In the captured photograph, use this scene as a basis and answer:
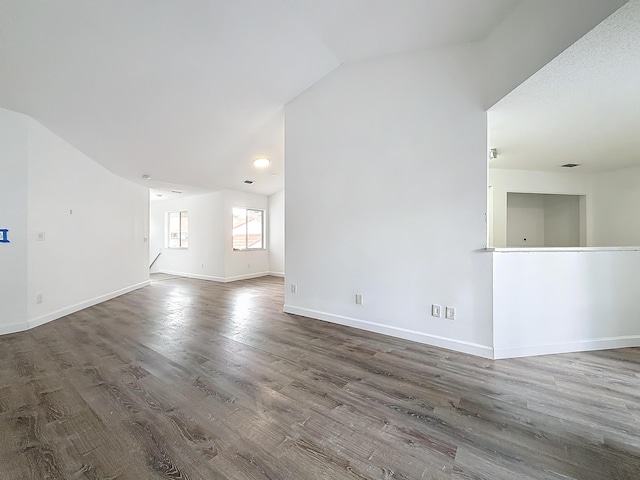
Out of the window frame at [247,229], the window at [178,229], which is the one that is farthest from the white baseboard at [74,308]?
the window frame at [247,229]

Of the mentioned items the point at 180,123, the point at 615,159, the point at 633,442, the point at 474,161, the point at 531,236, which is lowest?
the point at 633,442

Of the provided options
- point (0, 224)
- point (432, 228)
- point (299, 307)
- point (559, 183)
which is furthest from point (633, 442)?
point (0, 224)

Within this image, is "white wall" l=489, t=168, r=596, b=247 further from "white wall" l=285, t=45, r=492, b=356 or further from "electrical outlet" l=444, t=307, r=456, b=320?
"electrical outlet" l=444, t=307, r=456, b=320

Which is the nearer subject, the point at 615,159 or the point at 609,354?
the point at 609,354

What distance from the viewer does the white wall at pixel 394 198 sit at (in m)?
2.67

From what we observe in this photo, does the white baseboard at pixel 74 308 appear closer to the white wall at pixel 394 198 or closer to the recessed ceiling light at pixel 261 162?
the white wall at pixel 394 198

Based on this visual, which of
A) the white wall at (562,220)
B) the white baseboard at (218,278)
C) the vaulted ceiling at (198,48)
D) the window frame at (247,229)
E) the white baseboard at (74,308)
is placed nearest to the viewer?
the vaulted ceiling at (198,48)

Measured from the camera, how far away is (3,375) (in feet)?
7.35

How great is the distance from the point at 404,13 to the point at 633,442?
359 centimetres

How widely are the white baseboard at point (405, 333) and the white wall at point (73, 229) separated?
3.45m

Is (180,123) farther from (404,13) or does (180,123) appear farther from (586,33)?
(586,33)

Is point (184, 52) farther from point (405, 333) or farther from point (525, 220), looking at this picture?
point (525, 220)

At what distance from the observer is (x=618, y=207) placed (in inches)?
172

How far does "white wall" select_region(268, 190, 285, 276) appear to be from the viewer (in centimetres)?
823
